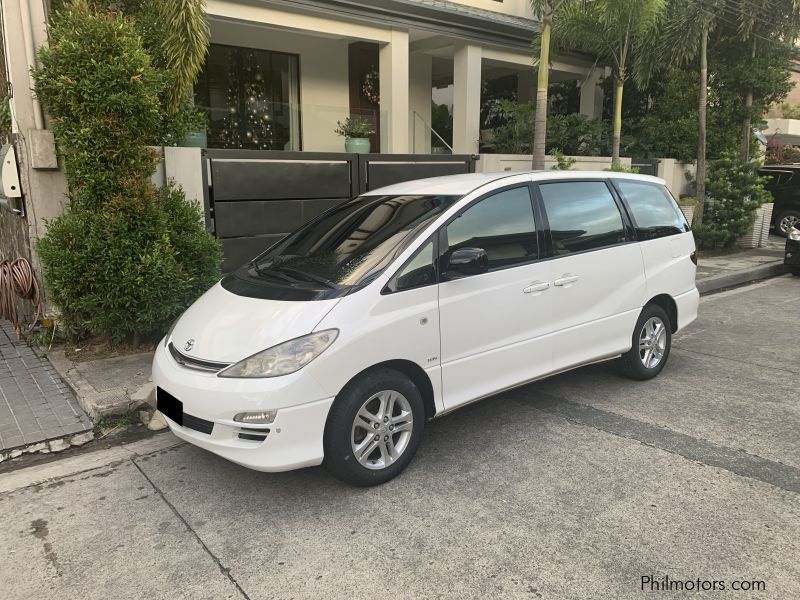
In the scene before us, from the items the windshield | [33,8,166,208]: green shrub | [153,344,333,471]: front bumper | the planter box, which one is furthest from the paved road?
the planter box

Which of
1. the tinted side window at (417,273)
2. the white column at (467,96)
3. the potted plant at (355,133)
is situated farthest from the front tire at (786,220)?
the tinted side window at (417,273)

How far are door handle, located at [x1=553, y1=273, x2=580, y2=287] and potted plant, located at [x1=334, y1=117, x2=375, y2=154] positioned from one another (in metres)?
5.87

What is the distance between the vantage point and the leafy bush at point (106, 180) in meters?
5.39

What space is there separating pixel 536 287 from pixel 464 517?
171 centimetres

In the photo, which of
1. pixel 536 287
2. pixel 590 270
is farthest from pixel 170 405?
pixel 590 270

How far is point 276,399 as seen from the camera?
319 cm

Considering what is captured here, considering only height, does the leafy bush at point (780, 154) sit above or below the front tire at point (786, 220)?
above

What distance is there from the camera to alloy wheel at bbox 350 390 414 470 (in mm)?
3486

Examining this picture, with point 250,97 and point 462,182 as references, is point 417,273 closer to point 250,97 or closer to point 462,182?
point 462,182

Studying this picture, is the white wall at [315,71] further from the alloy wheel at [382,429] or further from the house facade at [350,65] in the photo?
the alloy wheel at [382,429]

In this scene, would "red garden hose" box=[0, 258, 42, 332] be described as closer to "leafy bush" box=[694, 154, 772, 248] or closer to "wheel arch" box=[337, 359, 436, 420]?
"wheel arch" box=[337, 359, 436, 420]

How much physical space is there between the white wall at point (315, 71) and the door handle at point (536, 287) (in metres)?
6.49

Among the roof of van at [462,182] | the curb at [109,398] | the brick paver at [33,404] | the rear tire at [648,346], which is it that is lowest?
the brick paver at [33,404]

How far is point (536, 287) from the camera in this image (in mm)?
4301
